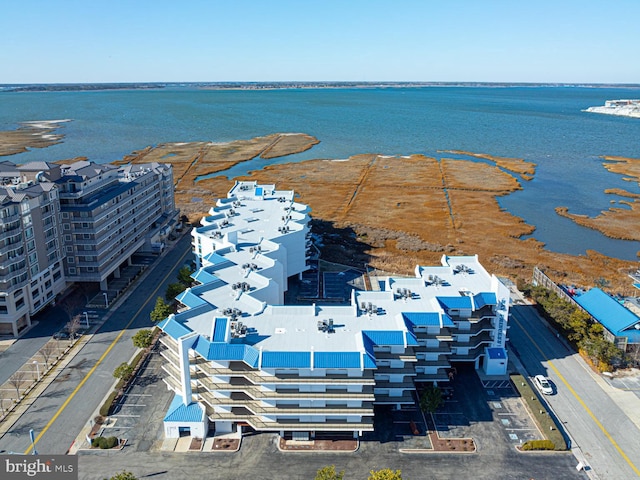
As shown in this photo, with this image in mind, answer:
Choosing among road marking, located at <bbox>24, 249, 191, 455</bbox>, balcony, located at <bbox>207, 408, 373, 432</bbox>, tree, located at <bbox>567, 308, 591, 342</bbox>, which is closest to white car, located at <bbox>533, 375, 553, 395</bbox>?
tree, located at <bbox>567, 308, 591, 342</bbox>

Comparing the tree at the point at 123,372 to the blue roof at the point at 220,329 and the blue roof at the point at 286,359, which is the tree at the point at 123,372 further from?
the blue roof at the point at 286,359

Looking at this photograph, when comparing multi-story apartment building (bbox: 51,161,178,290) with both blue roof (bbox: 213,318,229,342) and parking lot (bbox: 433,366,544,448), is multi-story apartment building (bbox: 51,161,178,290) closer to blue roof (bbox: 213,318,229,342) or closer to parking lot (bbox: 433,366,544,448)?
blue roof (bbox: 213,318,229,342)

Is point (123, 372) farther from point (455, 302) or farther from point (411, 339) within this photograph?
point (455, 302)

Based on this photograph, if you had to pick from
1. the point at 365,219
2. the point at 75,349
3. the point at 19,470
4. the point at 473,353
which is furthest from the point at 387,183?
the point at 19,470

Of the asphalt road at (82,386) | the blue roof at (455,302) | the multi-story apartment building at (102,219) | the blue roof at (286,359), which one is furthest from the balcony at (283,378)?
the multi-story apartment building at (102,219)

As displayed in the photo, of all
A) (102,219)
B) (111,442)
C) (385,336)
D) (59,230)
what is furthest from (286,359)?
(59,230)

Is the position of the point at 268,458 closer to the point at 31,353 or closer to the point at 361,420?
the point at 361,420
